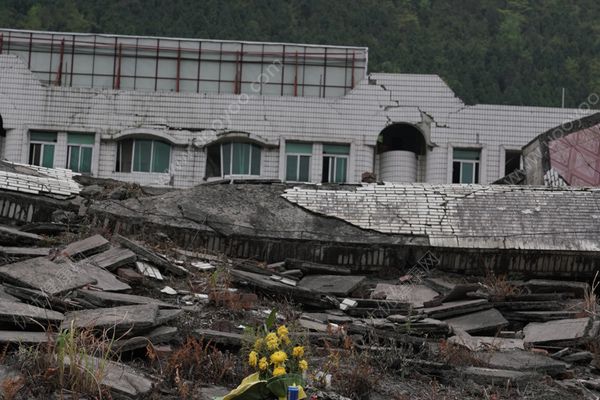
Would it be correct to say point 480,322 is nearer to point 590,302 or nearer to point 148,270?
point 590,302

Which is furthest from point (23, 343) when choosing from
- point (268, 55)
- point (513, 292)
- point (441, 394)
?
point (268, 55)

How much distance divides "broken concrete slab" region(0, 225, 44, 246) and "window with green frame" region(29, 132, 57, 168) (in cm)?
1819

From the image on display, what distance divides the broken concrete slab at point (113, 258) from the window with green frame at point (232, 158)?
18.2m

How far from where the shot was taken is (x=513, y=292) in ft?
44.4

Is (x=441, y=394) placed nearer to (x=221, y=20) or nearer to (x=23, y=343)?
(x=23, y=343)

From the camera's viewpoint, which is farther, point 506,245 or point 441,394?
point 506,245

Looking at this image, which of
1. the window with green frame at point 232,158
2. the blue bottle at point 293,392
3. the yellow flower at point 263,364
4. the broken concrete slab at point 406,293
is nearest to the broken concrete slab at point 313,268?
the broken concrete slab at point 406,293

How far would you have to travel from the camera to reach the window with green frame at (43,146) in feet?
103

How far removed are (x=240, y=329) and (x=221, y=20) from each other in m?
49.0

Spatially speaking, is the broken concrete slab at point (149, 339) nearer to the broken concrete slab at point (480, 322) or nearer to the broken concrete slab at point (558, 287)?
the broken concrete slab at point (480, 322)

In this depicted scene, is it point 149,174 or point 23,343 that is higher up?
point 149,174

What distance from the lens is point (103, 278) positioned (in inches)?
448

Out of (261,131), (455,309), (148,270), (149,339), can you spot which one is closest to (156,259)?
(148,270)

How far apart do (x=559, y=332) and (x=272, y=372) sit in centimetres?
546
